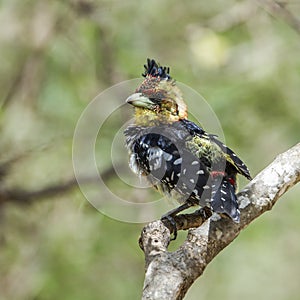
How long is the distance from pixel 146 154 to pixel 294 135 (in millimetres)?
2437

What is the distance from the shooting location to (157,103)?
3.96m

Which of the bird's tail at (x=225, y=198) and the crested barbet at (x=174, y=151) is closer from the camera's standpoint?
the bird's tail at (x=225, y=198)

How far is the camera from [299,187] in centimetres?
649

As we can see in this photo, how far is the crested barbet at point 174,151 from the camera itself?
353 centimetres

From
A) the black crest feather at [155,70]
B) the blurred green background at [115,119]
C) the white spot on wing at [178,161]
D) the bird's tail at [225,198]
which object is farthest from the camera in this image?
the blurred green background at [115,119]

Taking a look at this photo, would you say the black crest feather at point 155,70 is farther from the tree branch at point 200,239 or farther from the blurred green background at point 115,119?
the blurred green background at point 115,119

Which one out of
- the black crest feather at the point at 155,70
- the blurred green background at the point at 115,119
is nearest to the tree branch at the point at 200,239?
the black crest feather at the point at 155,70

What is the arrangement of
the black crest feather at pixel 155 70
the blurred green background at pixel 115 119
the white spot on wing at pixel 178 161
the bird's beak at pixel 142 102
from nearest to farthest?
the white spot on wing at pixel 178 161, the bird's beak at pixel 142 102, the black crest feather at pixel 155 70, the blurred green background at pixel 115 119

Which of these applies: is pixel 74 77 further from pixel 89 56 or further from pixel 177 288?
pixel 177 288

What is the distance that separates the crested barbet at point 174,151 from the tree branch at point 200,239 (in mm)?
101

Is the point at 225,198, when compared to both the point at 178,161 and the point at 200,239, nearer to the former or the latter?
the point at 200,239

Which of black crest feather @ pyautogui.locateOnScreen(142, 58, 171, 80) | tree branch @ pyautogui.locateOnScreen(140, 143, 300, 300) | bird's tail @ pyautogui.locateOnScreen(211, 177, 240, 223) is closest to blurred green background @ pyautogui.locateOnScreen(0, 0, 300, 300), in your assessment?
black crest feather @ pyautogui.locateOnScreen(142, 58, 171, 80)

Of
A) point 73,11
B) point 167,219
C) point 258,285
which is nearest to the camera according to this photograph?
point 167,219

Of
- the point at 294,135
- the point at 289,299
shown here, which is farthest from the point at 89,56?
the point at 289,299
